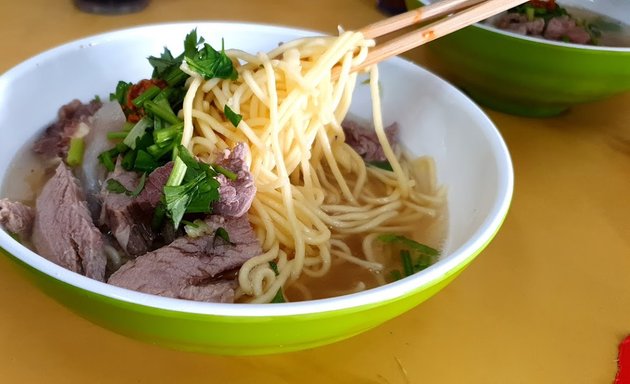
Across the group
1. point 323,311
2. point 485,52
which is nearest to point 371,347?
point 323,311

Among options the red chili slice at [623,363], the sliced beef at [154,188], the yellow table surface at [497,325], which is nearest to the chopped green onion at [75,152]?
the yellow table surface at [497,325]

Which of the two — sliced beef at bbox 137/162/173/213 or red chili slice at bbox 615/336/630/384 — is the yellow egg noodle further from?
red chili slice at bbox 615/336/630/384

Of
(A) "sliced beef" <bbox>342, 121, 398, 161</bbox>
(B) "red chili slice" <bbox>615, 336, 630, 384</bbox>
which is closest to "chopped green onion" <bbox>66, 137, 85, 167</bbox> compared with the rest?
(A) "sliced beef" <bbox>342, 121, 398, 161</bbox>

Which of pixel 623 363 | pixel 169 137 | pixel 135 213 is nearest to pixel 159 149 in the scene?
pixel 169 137

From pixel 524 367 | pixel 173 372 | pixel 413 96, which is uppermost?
pixel 413 96

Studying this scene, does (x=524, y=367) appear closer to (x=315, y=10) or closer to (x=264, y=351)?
(x=264, y=351)
